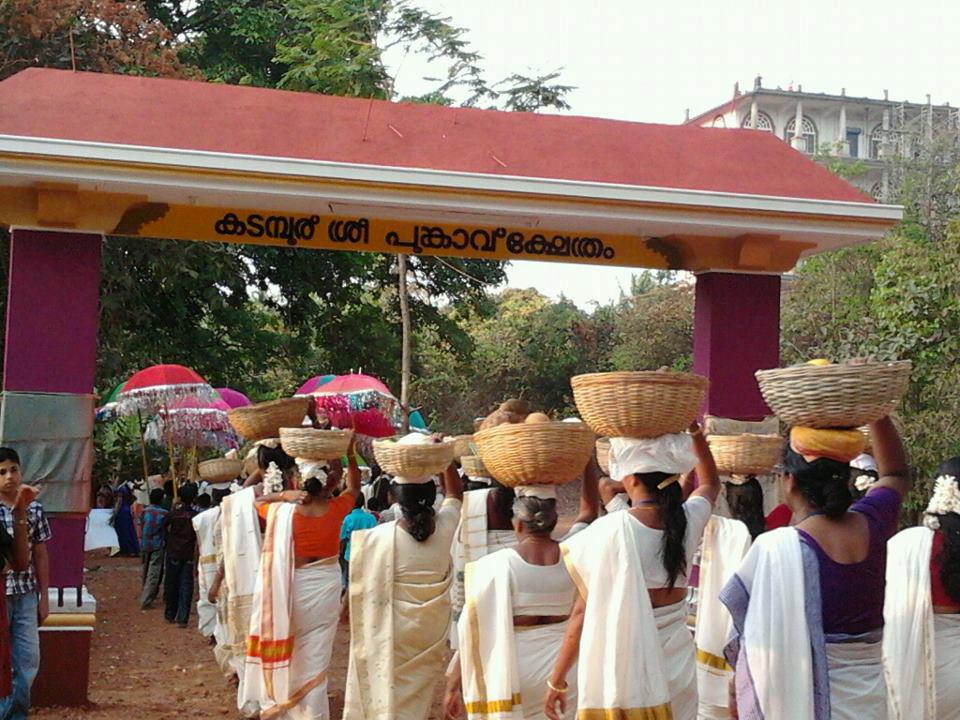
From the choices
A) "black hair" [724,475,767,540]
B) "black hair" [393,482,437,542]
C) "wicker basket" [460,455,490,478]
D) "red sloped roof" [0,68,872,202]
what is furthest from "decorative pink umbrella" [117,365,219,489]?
"black hair" [724,475,767,540]

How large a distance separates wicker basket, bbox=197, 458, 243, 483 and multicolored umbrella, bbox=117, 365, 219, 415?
8.47 ft

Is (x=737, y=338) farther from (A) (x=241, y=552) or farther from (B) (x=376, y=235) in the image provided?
(A) (x=241, y=552)

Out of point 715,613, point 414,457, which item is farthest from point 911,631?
point 414,457

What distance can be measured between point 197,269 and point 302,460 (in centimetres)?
1111

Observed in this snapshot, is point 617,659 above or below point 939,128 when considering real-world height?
below

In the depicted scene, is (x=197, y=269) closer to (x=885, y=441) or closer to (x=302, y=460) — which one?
(x=302, y=460)

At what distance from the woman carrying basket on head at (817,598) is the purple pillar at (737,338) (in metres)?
5.13

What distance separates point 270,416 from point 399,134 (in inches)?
85.8

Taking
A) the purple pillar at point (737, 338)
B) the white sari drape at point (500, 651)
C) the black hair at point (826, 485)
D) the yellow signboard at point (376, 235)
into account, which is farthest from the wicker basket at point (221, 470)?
the black hair at point (826, 485)

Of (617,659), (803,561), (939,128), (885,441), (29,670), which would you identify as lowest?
(29,670)

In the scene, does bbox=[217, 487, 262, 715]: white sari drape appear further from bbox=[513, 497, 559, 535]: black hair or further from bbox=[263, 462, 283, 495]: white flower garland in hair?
bbox=[513, 497, 559, 535]: black hair

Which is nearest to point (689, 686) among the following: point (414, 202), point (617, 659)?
point (617, 659)

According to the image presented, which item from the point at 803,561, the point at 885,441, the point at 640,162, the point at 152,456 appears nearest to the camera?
the point at 803,561

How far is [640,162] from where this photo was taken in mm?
9531
